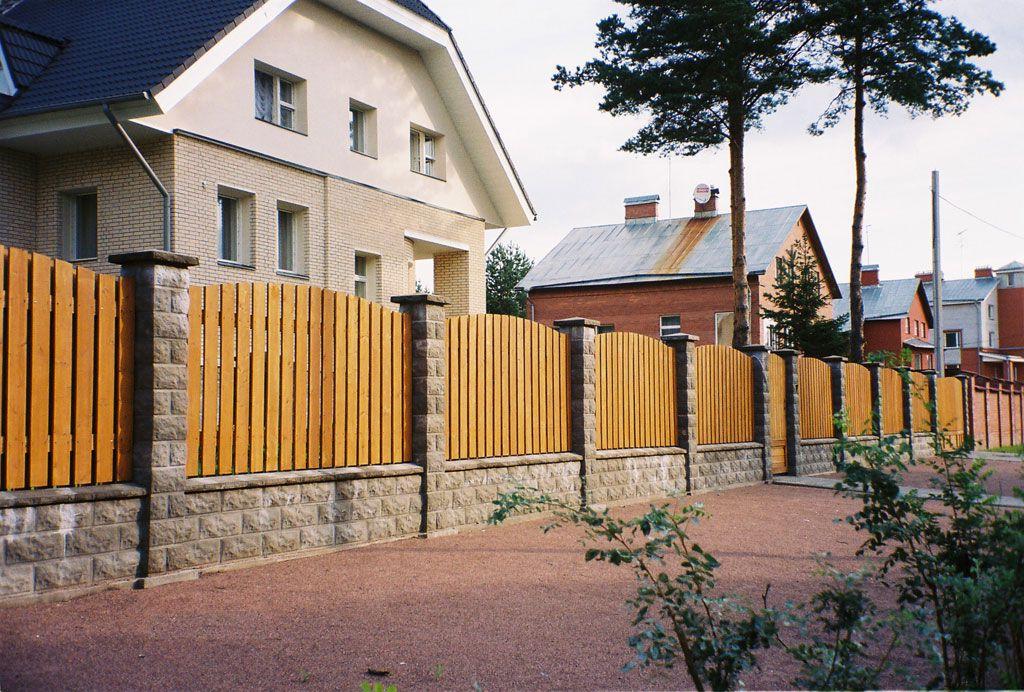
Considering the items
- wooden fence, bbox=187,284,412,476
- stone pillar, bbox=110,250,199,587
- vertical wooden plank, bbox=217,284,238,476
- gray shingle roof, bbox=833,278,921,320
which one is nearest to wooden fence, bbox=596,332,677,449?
wooden fence, bbox=187,284,412,476

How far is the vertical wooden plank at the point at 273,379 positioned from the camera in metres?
7.86

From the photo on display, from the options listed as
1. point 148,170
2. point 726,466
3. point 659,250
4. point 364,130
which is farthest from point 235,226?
point 659,250

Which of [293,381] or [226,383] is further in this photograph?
[293,381]

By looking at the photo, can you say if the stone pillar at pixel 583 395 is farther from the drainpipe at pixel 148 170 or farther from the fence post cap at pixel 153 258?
the drainpipe at pixel 148 170

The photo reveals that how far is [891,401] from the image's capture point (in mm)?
22906

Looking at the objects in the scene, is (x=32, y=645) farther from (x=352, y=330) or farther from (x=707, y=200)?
(x=707, y=200)

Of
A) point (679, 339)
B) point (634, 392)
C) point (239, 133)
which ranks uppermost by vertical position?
point (239, 133)

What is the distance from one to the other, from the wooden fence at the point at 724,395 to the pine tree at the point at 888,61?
28.4 feet

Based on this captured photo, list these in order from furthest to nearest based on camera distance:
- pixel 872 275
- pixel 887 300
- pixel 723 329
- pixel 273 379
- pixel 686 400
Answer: pixel 872 275 → pixel 887 300 → pixel 723 329 → pixel 686 400 → pixel 273 379

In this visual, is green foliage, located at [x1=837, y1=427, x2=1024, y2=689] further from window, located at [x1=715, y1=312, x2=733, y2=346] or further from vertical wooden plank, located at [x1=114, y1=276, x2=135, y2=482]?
window, located at [x1=715, y1=312, x2=733, y2=346]

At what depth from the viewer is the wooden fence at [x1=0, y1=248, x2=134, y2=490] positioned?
20.1 feet

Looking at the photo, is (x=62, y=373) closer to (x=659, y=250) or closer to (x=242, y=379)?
(x=242, y=379)

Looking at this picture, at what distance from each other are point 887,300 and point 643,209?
19052 mm

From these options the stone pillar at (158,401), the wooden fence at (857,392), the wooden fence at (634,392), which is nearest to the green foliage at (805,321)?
the wooden fence at (857,392)
